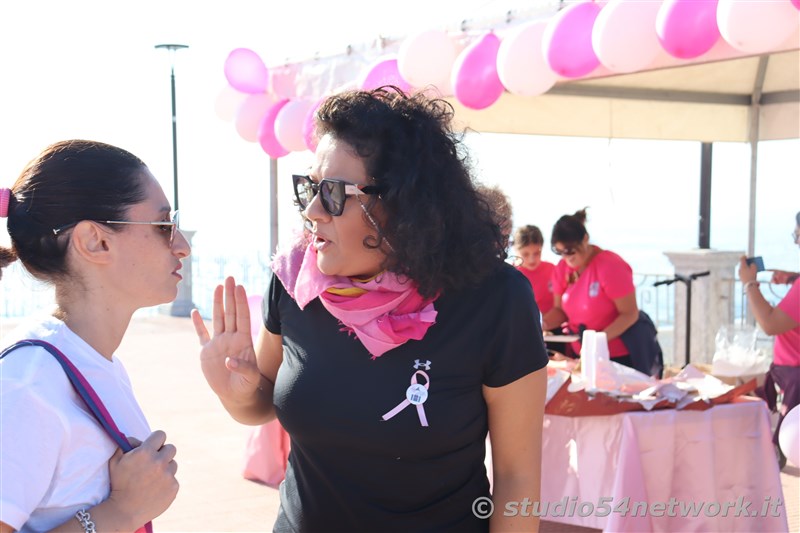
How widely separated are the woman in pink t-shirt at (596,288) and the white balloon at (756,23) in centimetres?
169

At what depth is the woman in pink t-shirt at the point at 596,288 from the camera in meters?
5.19

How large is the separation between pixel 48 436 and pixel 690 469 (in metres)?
3.23

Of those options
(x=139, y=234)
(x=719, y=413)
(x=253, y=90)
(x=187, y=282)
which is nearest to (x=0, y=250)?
(x=139, y=234)

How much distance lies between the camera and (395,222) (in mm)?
1927

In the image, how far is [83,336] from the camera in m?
1.60

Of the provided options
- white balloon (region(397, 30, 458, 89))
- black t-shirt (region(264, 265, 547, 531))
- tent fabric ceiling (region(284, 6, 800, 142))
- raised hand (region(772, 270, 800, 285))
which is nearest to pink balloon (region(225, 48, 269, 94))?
tent fabric ceiling (region(284, 6, 800, 142))

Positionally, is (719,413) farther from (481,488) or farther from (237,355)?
(237,355)

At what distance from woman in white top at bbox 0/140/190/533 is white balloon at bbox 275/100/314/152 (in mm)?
4458

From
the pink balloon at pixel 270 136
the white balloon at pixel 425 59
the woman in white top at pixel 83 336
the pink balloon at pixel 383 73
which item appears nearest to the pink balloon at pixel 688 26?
the white balloon at pixel 425 59

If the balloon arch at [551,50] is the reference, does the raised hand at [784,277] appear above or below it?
below

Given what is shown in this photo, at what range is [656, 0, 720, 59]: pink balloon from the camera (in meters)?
3.98

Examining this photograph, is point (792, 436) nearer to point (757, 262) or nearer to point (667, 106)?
point (757, 262)

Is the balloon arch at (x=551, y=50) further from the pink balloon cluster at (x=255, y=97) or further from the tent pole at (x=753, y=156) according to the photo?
the tent pole at (x=753, y=156)

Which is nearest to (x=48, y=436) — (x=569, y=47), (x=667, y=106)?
(x=569, y=47)
